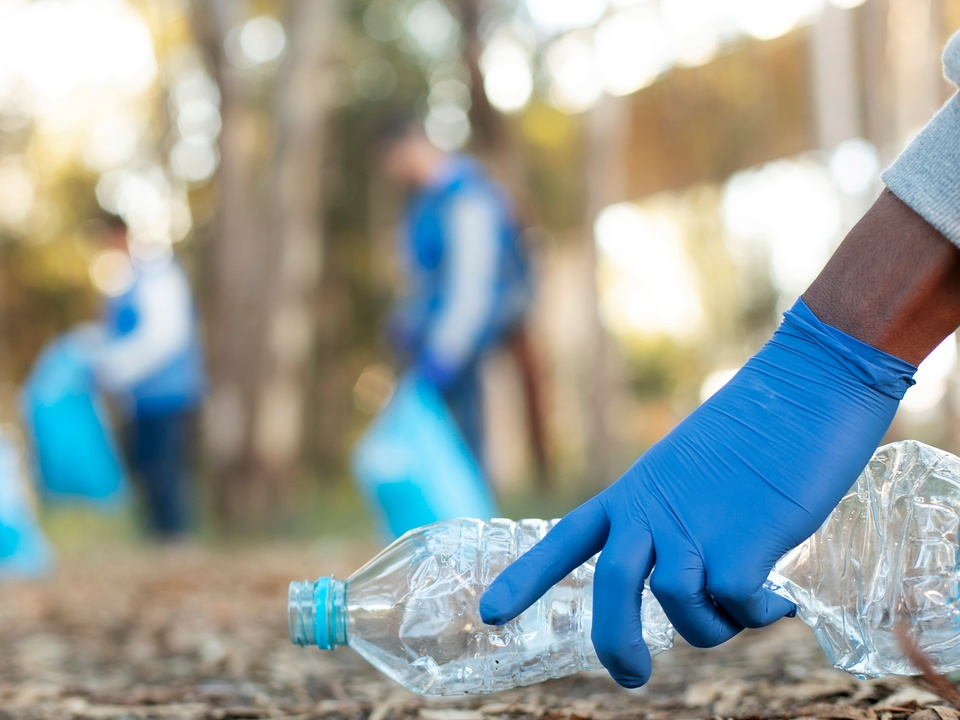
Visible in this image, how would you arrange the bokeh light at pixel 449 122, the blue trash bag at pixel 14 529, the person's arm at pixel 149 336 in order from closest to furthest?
1. the blue trash bag at pixel 14 529
2. the person's arm at pixel 149 336
3. the bokeh light at pixel 449 122

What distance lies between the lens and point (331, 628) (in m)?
1.69

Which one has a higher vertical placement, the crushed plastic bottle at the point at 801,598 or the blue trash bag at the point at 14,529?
the blue trash bag at the point at 14,529

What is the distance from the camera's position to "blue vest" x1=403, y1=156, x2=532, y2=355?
509 centimetres

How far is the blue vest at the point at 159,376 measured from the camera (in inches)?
251

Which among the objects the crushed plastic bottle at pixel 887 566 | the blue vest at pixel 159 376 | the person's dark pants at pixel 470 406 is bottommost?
the crushed plastic bottle at pixel 887 566

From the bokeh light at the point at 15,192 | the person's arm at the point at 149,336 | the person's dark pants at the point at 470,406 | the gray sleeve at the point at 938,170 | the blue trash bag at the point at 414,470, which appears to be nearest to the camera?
the gray sleeve at the point at 938,170

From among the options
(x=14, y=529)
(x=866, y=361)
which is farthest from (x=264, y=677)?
(x=14, y=529)

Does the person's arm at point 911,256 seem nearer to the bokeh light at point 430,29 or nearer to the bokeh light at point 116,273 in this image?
the bokeh light at point 116,273

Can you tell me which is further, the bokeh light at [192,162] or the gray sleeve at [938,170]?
the bokeh light at [192,162]

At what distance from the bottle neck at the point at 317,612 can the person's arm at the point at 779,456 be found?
244 millimetres

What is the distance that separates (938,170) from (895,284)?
17 cm

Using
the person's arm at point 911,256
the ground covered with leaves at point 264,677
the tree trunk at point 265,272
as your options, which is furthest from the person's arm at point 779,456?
the tree trunk at point 265,272

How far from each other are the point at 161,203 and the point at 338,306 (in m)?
4.11

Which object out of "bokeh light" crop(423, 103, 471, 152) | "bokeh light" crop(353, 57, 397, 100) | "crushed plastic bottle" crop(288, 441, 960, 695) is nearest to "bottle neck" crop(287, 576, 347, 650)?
"crushed plastic bottle" crop(288, 441, 960, 695)
